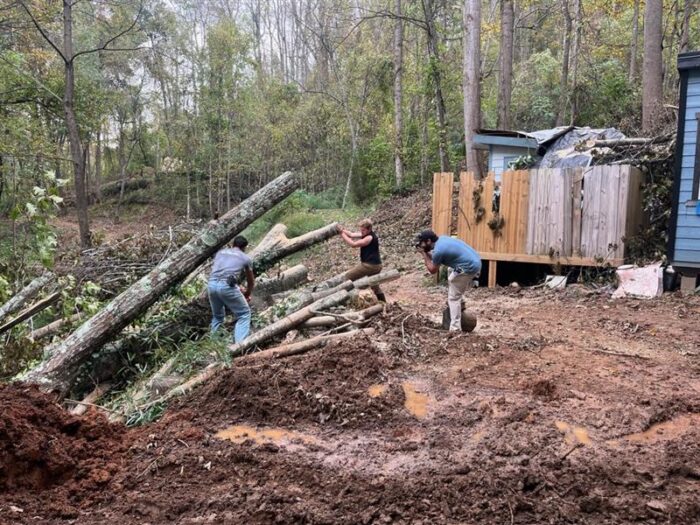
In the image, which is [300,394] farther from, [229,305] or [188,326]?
[188,326]

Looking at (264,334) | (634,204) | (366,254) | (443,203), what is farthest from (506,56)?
(264,334)

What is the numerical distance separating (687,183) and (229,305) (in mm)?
7239

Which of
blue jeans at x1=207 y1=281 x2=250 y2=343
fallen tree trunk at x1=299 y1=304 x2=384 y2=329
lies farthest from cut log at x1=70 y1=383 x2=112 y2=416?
fallen tree trunk at x1=299 y1=304 x2=384 y2=329

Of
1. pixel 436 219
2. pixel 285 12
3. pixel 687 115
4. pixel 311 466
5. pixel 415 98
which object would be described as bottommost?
pixel 311 466

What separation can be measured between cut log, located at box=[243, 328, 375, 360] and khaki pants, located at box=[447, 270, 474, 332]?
1.20 meters

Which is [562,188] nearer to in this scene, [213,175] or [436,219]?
[436,219]

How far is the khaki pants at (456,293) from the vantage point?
701 cm

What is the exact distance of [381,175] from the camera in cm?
2445

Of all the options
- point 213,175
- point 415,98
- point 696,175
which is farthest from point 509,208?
point 213,175

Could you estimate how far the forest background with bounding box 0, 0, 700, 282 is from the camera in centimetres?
1891

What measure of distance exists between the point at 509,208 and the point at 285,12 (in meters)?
44.1

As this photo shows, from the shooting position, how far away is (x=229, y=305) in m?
6.99

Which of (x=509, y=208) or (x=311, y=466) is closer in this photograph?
(x=311, y=466)

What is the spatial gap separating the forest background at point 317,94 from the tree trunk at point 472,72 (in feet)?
0.18
